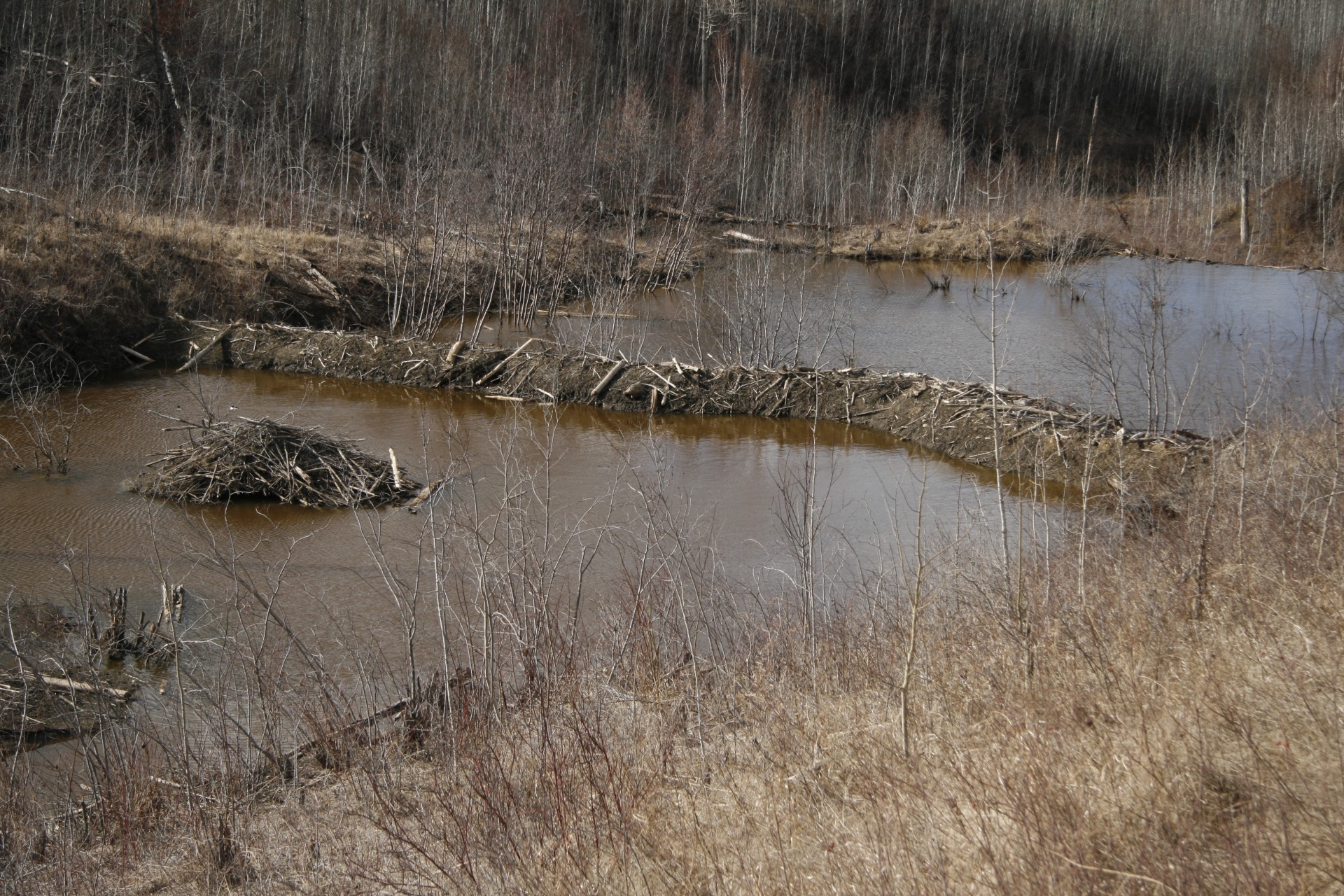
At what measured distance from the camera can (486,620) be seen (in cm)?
491

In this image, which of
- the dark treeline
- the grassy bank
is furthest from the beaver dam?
the dark treeline

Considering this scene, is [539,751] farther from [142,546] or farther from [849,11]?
[849,11]

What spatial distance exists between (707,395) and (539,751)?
10378 millimetres

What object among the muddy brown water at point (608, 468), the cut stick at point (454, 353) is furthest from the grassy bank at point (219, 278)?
the muddy brown water at point (608, 468)

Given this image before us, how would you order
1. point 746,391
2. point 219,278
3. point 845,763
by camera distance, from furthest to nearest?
1. point 219,278
2. point 746,391
3. point 845,763

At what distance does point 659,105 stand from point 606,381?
32.0 meters

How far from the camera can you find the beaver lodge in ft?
32.8

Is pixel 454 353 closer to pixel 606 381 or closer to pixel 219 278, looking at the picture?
pixel 606 381

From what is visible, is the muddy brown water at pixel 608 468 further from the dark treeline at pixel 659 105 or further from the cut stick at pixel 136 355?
the dark treeline at pixel 659 105

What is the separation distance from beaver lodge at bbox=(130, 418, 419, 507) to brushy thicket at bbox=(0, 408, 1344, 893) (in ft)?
15.2

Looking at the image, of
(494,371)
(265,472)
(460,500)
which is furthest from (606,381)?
(460,500)

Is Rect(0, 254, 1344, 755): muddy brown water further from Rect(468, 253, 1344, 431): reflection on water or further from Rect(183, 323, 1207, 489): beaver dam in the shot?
Rect(183, 323, 1207, 489): beaver dam

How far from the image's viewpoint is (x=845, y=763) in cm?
409

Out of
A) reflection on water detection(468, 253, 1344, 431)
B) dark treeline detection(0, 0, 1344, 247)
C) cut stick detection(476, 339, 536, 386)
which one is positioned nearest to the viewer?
reflection on water detection(468, 253, 1344, 431)
